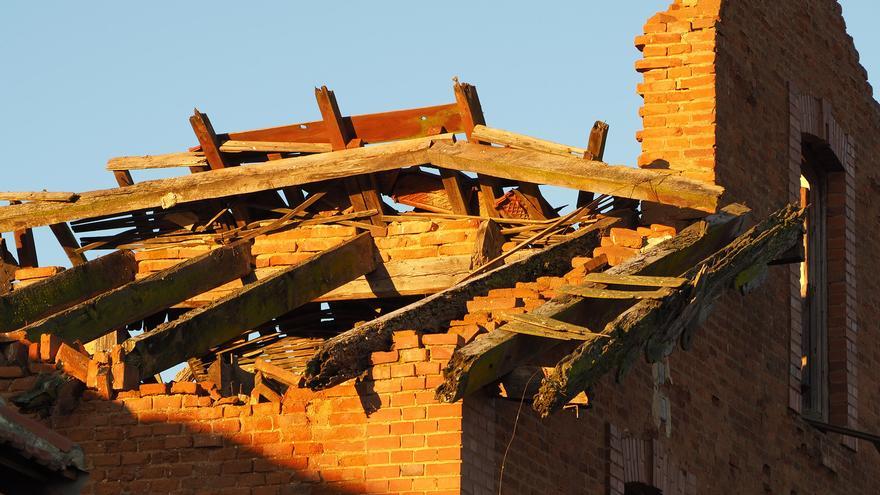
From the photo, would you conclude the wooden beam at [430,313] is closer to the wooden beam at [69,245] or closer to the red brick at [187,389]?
the red brick at [187,389]

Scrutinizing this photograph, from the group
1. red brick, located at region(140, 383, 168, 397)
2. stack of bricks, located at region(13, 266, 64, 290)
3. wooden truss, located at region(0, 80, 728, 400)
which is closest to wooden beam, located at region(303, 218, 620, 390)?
wooden truss, located at region(0, 80, 728, 400)

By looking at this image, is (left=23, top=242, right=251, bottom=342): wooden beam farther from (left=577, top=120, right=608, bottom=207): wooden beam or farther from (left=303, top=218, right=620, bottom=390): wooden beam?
(left=577, top=120, right=608, bottom=207): wooden beam

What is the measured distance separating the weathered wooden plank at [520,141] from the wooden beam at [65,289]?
2.84 metres

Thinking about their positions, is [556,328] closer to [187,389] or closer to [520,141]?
[187,389]

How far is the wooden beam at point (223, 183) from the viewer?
44.5 feet

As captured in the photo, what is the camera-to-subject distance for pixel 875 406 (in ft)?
55.8

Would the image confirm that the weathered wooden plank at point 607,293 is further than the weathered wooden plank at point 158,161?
No

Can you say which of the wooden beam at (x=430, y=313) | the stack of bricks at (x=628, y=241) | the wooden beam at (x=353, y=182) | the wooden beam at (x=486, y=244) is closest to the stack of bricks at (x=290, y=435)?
the wooden beam at (x=430, y=313)

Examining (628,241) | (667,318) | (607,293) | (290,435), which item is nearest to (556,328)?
(607,293)

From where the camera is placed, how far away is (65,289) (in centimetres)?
1284

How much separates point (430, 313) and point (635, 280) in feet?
4.19

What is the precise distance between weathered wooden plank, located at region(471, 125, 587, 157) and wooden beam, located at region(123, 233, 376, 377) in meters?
1.14

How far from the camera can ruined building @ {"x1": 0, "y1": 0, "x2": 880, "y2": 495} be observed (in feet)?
34.8

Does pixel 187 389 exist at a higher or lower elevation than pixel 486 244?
lower
